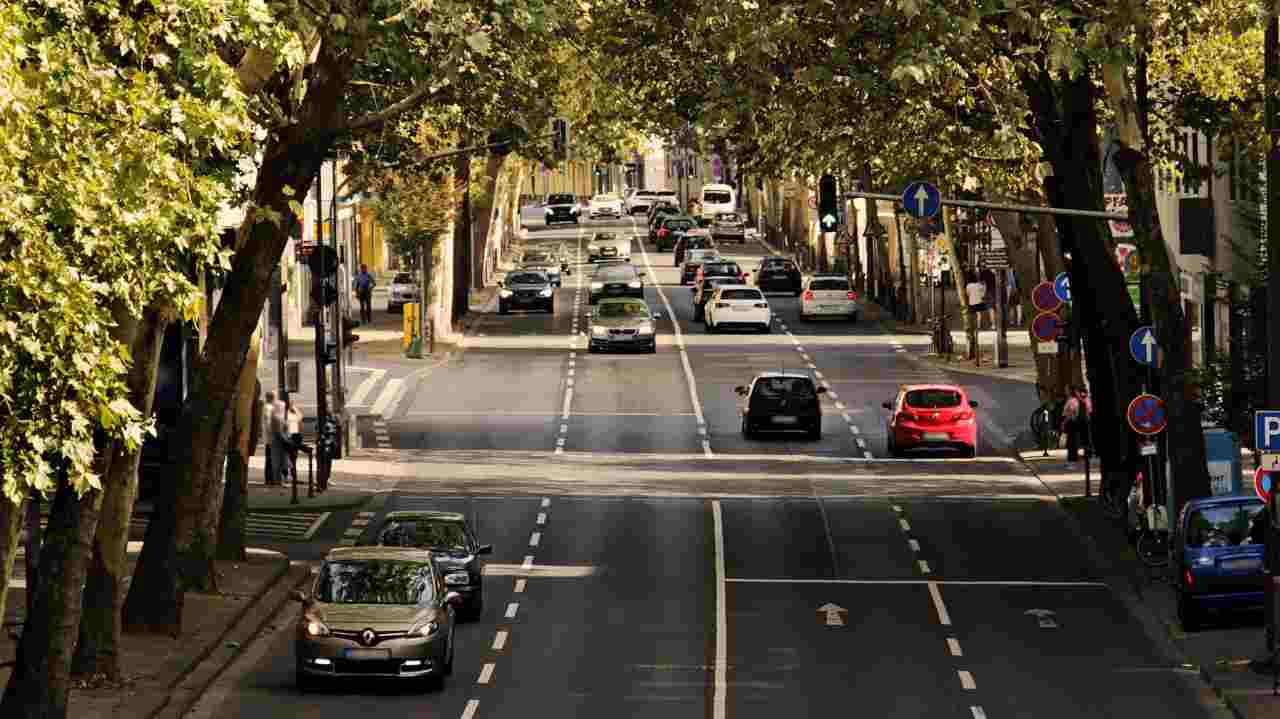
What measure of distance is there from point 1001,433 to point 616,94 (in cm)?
2060

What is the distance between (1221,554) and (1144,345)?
6.92 metres

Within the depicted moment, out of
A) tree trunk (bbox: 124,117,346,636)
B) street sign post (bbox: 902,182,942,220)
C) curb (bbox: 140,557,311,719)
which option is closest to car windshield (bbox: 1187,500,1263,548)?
street sign post (bbox: 902,182,942,220)

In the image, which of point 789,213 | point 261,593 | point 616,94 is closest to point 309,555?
point 261,593

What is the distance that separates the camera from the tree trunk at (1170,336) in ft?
117

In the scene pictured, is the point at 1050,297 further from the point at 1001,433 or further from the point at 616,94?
the point at 616,94

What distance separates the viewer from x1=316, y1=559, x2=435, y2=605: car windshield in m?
28.6

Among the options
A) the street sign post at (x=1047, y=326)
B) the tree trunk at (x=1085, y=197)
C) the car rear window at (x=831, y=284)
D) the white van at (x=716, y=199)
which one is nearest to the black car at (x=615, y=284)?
the car rear window at (x=831, y=284)

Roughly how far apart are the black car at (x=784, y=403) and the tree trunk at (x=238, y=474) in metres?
19.2

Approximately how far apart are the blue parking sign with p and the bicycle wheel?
10236mm

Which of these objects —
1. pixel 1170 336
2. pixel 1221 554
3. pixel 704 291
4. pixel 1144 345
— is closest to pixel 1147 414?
pixel 1144 345

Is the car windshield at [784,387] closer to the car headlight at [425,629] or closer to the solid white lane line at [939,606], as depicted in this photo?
the solid white lane line at [939,606]

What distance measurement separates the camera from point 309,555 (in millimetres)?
40750

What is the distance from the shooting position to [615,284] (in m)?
92.3

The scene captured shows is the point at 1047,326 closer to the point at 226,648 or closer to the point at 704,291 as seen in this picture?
the point at 226,648
